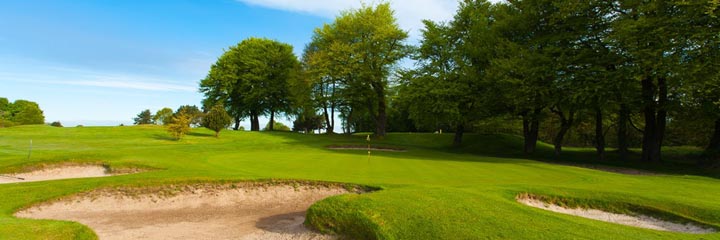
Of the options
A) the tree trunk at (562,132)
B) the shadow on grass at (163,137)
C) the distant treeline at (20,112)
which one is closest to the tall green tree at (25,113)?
the distant treeline at (20,112)

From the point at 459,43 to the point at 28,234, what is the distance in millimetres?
35488

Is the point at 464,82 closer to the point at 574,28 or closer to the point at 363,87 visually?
the point at 574,28

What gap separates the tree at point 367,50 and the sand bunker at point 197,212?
32.7 meters

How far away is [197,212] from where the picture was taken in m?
11.6

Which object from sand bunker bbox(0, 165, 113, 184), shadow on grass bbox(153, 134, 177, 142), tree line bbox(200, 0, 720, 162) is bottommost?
sand bunker bbox(0, 165, 113, 184)

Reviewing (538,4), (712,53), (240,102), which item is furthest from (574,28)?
(240,102)

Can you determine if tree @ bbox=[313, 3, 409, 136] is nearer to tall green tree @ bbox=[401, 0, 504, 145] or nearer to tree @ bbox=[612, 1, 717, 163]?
tall green tree @ bbox=[401, 0, 504, 145]

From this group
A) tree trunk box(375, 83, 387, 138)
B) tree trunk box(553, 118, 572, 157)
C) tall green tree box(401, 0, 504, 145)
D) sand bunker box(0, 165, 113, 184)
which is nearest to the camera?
sand bunker box(0, 165, 113, 184)

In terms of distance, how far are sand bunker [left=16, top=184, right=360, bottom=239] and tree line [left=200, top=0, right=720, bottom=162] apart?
65.7 ft

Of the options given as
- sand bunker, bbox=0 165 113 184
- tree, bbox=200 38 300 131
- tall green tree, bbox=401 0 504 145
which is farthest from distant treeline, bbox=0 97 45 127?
tall green tree, bbox=401 0 504 145

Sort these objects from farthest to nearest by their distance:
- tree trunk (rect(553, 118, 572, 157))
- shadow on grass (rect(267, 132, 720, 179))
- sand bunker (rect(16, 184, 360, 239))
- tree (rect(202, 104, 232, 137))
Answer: tree (rect(202, 104, 232, 137)) < tree trunk (rect(553, 118, 572, 157)) < shadow on grass (rect(267, 132, 720, 179)) < sand bunker (rect(16, 184, 360, 239))

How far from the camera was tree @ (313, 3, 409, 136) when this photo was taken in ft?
148

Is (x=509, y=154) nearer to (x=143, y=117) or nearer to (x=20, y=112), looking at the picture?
(x=20, y=112)

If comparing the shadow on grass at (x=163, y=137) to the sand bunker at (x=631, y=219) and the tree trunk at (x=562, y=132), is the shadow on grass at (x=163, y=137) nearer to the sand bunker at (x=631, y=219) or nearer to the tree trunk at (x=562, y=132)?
the tree trunk at (x=562, y=132)
